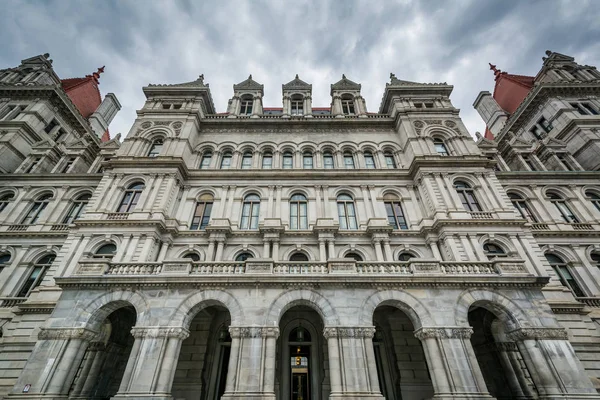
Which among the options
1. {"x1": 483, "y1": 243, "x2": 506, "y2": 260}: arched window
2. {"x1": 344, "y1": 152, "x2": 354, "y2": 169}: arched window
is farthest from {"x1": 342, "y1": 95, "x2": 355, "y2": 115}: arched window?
{"x1": 483, "y1": 243, "x2": 506, "y2": 260}: arched window

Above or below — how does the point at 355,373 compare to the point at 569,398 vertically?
above

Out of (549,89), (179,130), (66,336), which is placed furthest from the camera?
(549,89)

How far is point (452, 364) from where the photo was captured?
1001 cm

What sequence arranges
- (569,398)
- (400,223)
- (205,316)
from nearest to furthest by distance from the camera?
(569,398), (205,316), (400,223)

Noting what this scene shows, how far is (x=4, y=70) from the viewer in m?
32.6

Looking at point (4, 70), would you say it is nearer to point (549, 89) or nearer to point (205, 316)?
point (205, 316)

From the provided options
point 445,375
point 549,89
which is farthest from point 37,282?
point 549,89

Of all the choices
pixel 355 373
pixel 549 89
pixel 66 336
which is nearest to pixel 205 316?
pixel 66 336

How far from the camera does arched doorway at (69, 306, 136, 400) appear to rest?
12000 mm

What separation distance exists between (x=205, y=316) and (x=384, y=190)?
49.2 ft

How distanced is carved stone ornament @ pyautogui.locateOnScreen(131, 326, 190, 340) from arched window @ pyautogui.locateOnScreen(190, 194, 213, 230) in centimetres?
893

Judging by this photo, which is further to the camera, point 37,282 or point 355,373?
point 37,282

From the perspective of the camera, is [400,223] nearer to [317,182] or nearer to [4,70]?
[317,182]

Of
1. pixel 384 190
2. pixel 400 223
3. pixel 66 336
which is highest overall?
pixel 384 190
